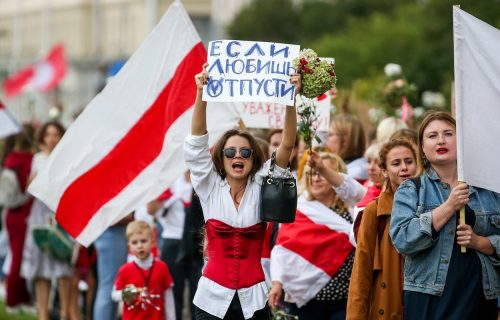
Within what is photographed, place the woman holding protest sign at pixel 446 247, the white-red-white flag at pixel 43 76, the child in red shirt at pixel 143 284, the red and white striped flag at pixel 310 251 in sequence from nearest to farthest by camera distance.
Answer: the woman holding protest sign at pixel 446 247
the red and white striped flag at pixel 310 251
the child in red shirt at pixel 143 284
the white-red-white flag at pixel 43 76

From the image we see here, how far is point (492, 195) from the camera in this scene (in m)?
7.10

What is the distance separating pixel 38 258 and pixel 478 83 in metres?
6.92

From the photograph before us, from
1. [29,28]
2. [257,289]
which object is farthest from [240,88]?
[29,28]

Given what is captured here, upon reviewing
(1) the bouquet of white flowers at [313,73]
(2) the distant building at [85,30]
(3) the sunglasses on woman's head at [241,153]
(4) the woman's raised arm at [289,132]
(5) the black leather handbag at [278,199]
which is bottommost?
(5) the black leather handbag at [278,199]

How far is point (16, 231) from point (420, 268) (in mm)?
7293

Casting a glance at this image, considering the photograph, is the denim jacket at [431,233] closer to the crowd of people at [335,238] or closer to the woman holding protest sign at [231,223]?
the crowd of people at [335,238]

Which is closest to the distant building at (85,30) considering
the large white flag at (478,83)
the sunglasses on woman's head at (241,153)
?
the sunglasses on woman's head at (241,153)

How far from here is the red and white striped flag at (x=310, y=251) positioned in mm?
8914

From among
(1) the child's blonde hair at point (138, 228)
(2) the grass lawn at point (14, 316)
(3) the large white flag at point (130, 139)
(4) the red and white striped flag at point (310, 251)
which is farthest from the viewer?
(2) the grass lawn at point (14, 316)

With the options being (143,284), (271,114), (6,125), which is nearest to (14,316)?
(6,125)

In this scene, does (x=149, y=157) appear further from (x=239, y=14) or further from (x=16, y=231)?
(x=239, y=14)

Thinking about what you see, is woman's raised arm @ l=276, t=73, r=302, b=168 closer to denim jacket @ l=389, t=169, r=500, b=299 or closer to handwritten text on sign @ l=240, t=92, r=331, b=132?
denim jacket @ l=389, t=169, r=500, b=299

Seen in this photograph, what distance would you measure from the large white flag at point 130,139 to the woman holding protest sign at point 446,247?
277 centimetres

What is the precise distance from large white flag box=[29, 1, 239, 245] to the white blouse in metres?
1.77
